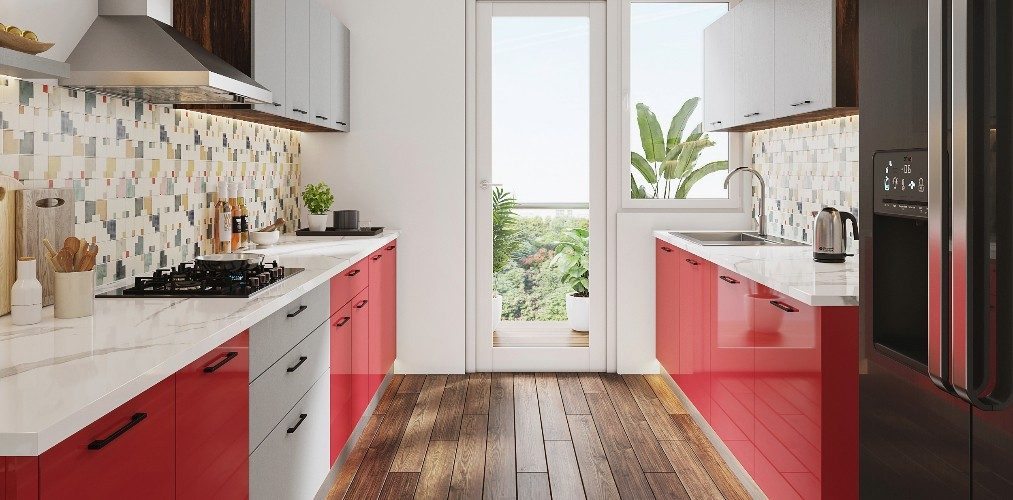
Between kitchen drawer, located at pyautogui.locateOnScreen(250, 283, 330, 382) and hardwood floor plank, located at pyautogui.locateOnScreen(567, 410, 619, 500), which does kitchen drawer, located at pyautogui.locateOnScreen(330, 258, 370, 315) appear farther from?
hardwood floor plank, located at pyautogui.locateOnScreen(567, 410, 619, 500)

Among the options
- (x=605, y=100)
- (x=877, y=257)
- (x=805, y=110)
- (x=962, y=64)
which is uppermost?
(x=605, y=100)

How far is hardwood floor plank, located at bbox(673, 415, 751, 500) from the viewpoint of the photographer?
123 inches

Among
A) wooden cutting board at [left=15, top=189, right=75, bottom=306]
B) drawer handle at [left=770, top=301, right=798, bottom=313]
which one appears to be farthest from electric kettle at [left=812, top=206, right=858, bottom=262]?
wooden cutting board at [left=15, top=189, right=75, bottom=306]

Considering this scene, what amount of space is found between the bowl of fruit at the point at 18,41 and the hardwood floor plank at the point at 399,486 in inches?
75.6

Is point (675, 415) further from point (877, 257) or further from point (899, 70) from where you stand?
point (899, 70)

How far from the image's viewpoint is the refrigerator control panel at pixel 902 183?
164cm

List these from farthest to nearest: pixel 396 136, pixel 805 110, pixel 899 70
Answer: pixel 396 136 → pixel 805 110 → pixel 899 70

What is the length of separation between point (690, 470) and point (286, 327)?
1784mm

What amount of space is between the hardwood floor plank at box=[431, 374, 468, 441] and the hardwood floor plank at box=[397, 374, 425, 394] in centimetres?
16

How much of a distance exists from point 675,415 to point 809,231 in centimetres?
112

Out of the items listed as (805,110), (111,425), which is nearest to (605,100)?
(805,110)

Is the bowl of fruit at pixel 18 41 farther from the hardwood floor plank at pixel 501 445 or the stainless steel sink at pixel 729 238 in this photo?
the stainless steel sink at pixel 729 238

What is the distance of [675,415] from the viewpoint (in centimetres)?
417

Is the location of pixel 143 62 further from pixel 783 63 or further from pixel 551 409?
pixel 551 409
